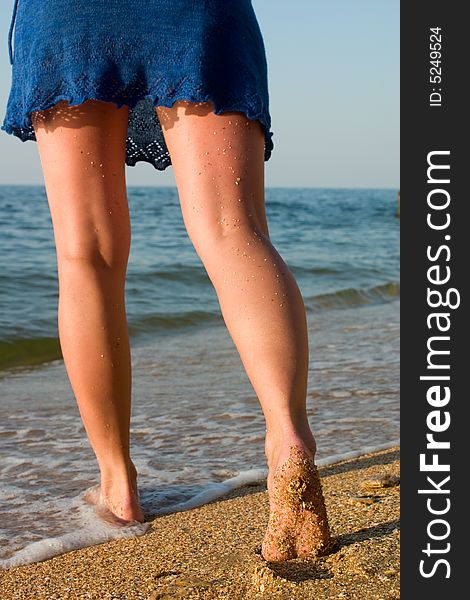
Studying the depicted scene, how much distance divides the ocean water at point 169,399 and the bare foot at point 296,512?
0.56 m

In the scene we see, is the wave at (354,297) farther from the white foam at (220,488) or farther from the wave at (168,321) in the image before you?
the white foam at (220,488)

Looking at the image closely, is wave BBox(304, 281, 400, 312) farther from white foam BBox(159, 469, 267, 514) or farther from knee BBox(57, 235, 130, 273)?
knee BBox(57, 235, 130, 273)

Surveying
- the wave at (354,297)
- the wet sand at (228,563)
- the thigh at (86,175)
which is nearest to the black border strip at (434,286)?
the wet sand at (228,563)

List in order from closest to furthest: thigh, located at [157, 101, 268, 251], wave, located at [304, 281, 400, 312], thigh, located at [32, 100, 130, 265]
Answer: thigh, located at [157, 101, 268, 251] < thigh, located at [32, 100, 130, 265] < wave, located at [304, 281, 400, 312]

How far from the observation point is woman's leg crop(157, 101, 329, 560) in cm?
157

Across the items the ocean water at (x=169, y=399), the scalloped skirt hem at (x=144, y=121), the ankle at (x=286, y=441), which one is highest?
the scalloped skirt hem at (x=144, y=121)

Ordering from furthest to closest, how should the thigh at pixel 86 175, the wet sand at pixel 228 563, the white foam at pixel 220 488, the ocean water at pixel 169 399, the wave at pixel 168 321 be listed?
the wave at pixel 168 321
the ocean water at pixel 169 399
the white foam at pixel 220 488
the thigh at pixel 86 175
the wet sand at pixel 228 563

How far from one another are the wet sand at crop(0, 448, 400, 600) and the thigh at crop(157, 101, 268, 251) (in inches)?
25.9

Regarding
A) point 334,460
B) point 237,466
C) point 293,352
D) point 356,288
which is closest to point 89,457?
point 237,466

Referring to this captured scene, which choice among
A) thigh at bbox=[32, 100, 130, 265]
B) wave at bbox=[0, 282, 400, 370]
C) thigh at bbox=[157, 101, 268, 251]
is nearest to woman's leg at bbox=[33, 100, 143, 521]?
thigh at bbox=[32, 100, 130, 265]

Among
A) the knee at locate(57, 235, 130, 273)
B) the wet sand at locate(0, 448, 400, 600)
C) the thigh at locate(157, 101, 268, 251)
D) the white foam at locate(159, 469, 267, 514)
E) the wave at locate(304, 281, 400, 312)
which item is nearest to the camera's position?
the wet sand at locate(0, 448, 400, 600)

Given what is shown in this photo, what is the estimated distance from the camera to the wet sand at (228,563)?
153 centimetres

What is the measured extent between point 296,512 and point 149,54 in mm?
931

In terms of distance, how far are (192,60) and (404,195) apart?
0.50 meters
